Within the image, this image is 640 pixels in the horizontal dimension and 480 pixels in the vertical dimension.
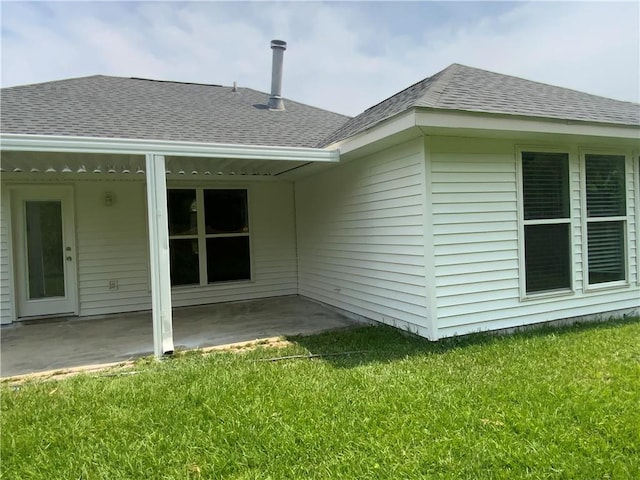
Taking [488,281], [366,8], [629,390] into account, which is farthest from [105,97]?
[629,390]

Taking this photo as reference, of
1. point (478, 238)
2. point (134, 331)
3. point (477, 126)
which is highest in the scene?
point (477, 126)

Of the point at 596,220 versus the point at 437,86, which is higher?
the point at 437,86

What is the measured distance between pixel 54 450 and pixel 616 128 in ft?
21.9

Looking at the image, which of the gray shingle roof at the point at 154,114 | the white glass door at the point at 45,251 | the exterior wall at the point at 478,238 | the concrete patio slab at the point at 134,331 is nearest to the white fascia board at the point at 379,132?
the exterior wall at the point at 478,238

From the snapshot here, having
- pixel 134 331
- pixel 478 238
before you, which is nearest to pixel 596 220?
pixel 478 238

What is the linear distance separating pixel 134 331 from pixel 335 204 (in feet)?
12.2

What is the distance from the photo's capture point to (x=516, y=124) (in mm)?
4496

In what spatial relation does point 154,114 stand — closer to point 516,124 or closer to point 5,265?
point 5,265

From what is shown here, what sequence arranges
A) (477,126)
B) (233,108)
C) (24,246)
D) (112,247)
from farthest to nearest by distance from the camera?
(233,108)
(112,247)
(24,246)
(477,126)

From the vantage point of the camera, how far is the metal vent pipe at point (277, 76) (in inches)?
364

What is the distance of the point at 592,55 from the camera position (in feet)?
29.4

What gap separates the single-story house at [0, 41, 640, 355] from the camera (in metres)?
4.59

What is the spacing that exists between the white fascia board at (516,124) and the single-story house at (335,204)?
0.06 ft

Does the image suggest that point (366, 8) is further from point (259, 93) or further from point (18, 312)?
point (18, 312)
